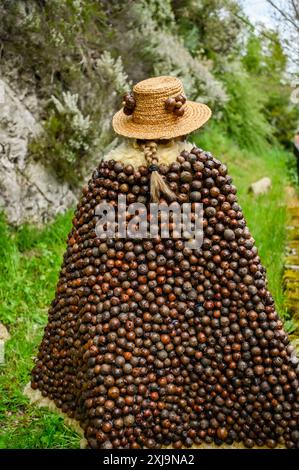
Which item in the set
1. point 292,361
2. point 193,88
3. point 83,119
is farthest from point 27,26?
point 292,361

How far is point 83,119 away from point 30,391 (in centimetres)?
364

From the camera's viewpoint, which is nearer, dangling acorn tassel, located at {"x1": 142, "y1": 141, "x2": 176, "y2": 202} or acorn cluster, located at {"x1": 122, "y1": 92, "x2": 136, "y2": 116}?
dangling acorn tassel, located at {"x1": 142, "y1": 141, "x2": 176, "y2": 202}

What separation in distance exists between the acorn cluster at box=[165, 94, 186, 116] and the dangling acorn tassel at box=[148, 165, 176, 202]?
30cm

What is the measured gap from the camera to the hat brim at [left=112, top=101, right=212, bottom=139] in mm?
2818

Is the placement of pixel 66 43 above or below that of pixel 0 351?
above

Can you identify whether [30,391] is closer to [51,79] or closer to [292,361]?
[292,361]

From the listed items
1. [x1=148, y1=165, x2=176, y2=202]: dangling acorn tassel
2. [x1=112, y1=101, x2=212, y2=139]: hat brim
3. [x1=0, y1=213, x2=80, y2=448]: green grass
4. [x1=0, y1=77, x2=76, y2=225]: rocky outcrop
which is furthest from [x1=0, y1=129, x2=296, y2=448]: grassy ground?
[x1=112, y1=101, x2=212, y2=139]: hat brim

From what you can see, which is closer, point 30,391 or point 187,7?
point 30,391

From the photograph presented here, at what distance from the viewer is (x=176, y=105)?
2.81m

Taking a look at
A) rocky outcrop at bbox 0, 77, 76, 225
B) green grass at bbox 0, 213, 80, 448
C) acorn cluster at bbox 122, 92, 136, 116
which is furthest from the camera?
rocky outcrop at bbox 0, 77, 76, 225

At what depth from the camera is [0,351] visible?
397 cm

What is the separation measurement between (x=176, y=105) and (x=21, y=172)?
10.3 feet

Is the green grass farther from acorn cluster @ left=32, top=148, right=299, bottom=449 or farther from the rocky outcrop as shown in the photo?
acorn cluster @ left=32, top=148, right=299, bottom=449
